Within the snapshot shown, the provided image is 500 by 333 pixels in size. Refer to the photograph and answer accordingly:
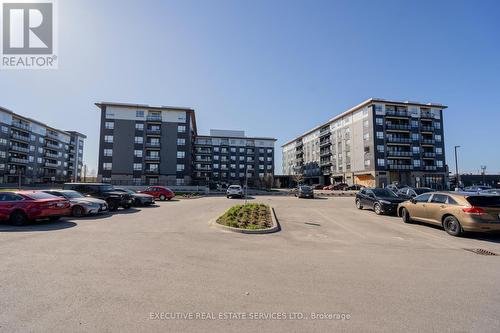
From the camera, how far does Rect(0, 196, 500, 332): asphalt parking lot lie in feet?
11.5

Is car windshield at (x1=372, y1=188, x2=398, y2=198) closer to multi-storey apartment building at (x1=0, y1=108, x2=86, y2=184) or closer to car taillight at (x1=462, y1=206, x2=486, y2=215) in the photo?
car taillight at (x1=462, y1=206, x2=486, y2=215)

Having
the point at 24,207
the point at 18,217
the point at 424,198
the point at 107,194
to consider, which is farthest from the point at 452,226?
the point at 107,194

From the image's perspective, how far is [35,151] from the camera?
78.5 m

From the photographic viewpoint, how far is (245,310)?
3.82 meters

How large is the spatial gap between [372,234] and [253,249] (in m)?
5.12

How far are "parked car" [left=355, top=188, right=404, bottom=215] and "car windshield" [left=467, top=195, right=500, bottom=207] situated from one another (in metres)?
6.03

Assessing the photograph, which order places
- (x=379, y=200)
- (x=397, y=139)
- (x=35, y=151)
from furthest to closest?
(x=35, y=151)
(x=397, y=139)
(x=379, y=200)

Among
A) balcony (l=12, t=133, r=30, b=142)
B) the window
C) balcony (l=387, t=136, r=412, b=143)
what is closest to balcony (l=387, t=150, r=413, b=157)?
balcony (l=387, t=136, r=412, b=143)

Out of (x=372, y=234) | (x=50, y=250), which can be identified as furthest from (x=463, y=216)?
(x=50, y=250)

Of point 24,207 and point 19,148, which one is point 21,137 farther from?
point 24,207

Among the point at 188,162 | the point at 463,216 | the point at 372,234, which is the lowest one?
the point at 372,234

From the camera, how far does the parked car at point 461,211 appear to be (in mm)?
8938

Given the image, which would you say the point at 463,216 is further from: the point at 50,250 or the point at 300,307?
the point at 50,250

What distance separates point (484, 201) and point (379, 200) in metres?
6.83
